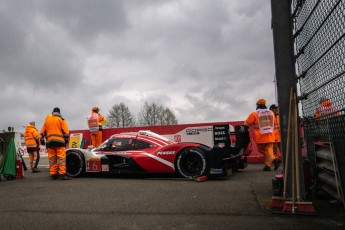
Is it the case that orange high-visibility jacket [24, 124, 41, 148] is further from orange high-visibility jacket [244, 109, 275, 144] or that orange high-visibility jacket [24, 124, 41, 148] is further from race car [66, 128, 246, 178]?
orange high-visibility jacket [244, 109, 275, 144]

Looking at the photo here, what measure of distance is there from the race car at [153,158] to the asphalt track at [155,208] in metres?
0.82

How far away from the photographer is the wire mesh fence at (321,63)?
370 cm

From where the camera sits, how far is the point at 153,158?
840 cm

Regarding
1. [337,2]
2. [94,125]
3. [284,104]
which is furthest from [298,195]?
[94,125]

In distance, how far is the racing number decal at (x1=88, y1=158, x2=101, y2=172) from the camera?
355 inches

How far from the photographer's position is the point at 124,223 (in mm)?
4062

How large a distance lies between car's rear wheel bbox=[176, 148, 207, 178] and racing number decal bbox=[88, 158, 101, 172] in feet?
6.87

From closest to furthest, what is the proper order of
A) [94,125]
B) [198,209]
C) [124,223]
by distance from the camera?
[124,223] → [198,209] → [94,125]

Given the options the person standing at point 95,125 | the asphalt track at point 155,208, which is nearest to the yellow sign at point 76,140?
the person standing at point 95,125

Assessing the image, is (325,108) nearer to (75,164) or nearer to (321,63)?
(321,63)

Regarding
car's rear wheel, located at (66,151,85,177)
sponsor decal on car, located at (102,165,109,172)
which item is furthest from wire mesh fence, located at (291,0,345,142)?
car's rear wheel, located at (66,151,85,177)

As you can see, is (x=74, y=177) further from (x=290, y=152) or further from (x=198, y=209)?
(x=290, y=152)

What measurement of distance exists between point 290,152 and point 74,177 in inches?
244

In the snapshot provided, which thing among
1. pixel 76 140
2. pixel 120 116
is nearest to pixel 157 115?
pixel 120 116
